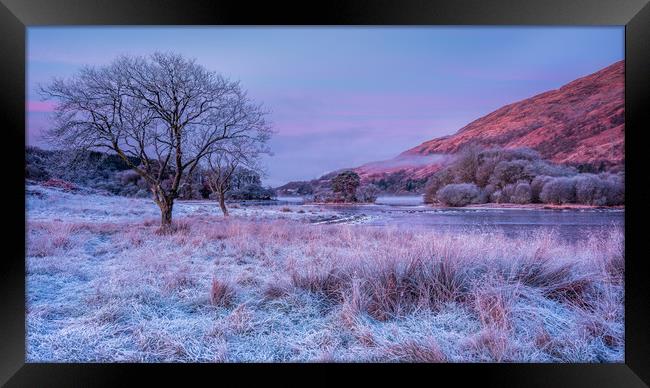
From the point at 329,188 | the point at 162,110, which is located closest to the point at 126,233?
the point at 162,110

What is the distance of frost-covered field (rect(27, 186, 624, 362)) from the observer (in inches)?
96.3

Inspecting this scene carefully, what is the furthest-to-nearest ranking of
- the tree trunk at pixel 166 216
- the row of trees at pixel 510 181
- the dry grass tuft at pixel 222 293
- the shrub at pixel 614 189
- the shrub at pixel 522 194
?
the tree trunk at pixel 166 216 < the shrub at pixel 522 194 < the row of trees at pixel 510 181 < the shrub at pixel 614 189 < the dry grass tuft at pixel 222 293

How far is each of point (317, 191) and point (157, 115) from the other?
1.89m

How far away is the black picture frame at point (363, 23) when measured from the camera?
2.39 metres

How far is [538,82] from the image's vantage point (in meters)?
3.00

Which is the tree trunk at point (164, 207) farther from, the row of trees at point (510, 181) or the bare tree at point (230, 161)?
the row of trees at point (510, 181)

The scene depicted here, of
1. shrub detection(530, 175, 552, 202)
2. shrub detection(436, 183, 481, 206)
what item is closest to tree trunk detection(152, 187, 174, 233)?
shrub detection(436, 183, 481, 206)

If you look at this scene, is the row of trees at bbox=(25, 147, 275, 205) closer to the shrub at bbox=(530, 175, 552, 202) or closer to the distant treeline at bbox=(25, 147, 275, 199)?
the distant treeline at bbox=(25, 147, 275, 199)

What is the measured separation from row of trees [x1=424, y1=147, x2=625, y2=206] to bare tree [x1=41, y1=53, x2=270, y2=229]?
194 centimetres

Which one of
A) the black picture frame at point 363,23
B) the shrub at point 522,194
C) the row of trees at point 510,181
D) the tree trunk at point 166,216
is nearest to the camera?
the black picture frame at point 363,23

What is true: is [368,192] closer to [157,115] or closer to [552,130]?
[552,130]

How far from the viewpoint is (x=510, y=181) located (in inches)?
123

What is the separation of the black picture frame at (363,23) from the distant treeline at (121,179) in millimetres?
615

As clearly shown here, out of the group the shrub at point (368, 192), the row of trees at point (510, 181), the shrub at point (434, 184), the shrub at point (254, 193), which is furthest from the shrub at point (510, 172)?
the shrub at point (254, 193)
